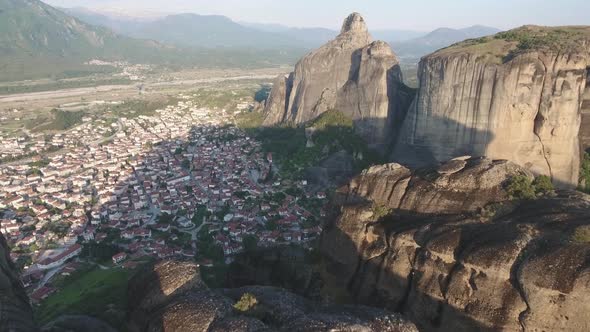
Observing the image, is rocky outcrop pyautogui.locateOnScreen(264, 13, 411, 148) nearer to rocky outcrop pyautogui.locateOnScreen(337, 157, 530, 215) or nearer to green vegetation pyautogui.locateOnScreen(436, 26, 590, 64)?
green vegetation pyautogui.locateOnScreen(436, 26, 590, 64)

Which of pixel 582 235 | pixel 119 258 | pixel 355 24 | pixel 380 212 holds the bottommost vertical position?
pixel 119 258

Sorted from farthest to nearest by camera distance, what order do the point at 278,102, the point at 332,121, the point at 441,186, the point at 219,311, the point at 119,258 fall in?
the point at 278,102 < the point at 332,121 < the point at 119,258 < the point at 441,186 < the point at 219,311

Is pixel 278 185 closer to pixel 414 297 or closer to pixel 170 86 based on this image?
pixel 414 297

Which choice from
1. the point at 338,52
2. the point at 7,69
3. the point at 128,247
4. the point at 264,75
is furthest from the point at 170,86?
the point at 128,247

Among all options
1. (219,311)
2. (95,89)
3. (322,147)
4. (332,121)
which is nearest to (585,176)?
(322,147)

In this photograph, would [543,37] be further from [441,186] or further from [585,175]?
[441,186]

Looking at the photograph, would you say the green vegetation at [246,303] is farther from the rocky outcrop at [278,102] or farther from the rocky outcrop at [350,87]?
the rocky outcrop at [278,102]

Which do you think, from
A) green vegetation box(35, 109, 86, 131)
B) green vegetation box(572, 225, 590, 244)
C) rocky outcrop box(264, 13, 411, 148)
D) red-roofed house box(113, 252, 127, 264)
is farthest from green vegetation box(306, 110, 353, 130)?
green vegetation box(35, 109, 86, 131)
